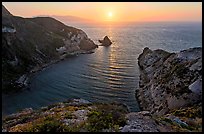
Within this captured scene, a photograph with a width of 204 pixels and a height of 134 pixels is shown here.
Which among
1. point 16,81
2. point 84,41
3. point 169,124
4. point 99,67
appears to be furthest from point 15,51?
point 169,124

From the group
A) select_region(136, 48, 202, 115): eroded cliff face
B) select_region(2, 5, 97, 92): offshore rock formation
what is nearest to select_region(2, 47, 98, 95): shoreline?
select_region(2, 5, 97, 92): offshore rock formation

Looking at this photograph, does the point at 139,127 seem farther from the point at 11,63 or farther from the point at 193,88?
the point at 11,63

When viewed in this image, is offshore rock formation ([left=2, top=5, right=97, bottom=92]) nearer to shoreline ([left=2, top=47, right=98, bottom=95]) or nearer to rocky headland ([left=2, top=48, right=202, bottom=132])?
shoreline ([left=2, top=47, right=98, bottom=95])

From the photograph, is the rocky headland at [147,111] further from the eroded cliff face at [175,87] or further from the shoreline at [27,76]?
the shoreline at [27,76]

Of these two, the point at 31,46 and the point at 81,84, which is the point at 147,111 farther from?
the point at 31,46

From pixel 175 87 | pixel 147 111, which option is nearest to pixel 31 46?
pixel 175 87
